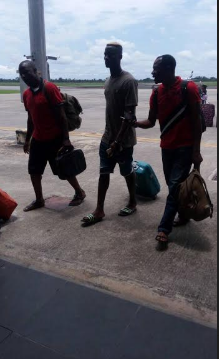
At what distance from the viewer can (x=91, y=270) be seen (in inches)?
125

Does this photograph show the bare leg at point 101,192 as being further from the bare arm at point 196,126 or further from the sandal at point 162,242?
the bare arm at point 196,126

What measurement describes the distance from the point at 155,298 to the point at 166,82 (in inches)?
75.0

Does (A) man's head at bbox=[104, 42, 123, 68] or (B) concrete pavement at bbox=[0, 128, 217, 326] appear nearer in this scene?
(B) concrete pavement at bbox=[0, 128, 217, 326]

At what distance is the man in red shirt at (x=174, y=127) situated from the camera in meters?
3.32

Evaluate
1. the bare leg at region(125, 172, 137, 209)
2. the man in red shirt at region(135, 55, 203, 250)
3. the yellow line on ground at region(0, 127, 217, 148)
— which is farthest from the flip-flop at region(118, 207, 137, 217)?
the yellow line on ground at region(0, 127, 217, 148)

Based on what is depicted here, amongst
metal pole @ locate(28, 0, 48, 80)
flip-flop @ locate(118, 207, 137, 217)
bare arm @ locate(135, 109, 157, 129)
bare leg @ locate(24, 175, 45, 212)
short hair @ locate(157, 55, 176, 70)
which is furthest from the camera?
metal pole @ locate(28, 0, 48, 80)

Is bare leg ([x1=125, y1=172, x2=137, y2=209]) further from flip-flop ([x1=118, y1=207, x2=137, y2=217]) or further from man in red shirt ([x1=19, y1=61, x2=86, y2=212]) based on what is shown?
man in red shirt ([x1=19, y1=61, x2=86, y2=212])

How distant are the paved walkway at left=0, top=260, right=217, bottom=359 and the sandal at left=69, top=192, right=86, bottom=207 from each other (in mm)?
1868

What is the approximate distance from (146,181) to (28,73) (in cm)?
194

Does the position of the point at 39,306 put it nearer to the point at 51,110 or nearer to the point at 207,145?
the point at 51,110

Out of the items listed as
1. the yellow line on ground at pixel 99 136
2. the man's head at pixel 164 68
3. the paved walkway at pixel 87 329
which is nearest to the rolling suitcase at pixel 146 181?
the man's head at pixel 164 68

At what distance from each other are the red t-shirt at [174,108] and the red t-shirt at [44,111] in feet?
3.88

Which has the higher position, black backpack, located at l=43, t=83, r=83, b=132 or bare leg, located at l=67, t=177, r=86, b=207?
black backpack, located at l=43, t=83, r=83, b=132

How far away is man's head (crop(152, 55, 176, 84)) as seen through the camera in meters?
3.29
